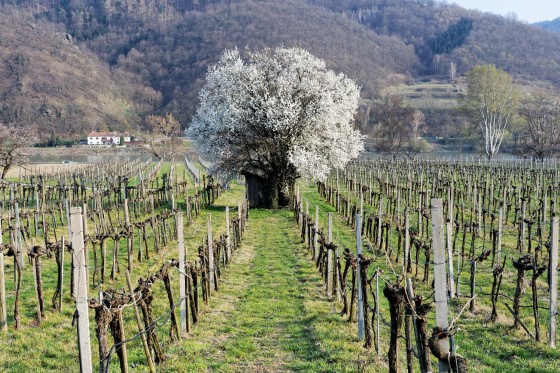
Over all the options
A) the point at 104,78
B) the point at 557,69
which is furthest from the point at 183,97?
the point at 557,69

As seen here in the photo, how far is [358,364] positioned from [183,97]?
15074 cm

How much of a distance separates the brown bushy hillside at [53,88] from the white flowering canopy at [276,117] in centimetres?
10195

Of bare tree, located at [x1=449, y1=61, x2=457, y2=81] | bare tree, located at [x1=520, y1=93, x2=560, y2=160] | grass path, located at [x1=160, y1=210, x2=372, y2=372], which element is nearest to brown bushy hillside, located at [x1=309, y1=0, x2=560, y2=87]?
bare tree, located at [x1=449, y1=61, x2=457, y2=81]

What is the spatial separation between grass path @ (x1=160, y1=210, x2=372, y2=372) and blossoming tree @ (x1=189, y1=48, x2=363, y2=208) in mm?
11294

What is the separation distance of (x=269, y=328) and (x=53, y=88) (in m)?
146

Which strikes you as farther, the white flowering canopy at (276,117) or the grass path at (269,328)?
the white flowering canopy at (276,117)

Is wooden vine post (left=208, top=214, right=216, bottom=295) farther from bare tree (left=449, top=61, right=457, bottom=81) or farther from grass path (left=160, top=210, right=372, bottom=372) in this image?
bare tree (left=449, top=61, right=457, bottom=81)

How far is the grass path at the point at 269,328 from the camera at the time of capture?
694 cm

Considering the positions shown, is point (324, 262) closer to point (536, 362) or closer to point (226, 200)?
point (536, 362)

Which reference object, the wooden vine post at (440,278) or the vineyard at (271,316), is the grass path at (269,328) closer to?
the vineyard at (271,316)

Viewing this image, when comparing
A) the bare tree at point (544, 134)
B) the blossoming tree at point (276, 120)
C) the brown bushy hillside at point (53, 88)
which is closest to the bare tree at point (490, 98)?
the bare tree at point (544, 134)

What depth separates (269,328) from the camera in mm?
8562

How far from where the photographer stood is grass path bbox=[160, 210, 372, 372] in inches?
273

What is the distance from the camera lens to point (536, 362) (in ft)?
22.8
